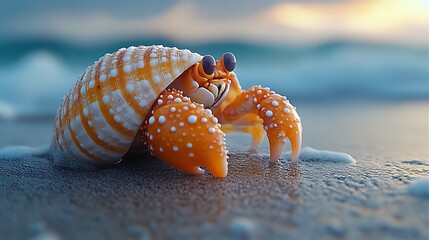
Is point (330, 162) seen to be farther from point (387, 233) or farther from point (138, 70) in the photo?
point (138, 70)

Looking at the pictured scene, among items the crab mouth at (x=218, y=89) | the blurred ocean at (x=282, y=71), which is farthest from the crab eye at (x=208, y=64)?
the blurred ocean at (x=282, y=71)

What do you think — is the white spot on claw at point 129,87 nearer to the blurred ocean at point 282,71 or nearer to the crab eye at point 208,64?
the crab eye at point 208,64

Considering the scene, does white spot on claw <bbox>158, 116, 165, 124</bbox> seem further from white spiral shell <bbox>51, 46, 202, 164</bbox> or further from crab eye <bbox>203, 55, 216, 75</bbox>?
crab eye <bbox>203, 55, 216, 75</bbox>

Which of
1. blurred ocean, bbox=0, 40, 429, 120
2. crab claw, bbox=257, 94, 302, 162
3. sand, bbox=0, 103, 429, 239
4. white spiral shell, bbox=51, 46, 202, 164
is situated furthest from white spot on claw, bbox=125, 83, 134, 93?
blurred ocean, bbox=0, 40, 429, 120

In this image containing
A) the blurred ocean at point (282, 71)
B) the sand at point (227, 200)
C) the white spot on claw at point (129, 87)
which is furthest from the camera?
the blurred ocean at point (282, 71)

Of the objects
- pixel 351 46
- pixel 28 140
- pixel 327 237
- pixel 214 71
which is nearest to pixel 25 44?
pixel 28 140

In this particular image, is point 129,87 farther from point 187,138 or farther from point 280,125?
point 280,125

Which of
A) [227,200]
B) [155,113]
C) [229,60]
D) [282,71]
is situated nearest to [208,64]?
[229,60]
